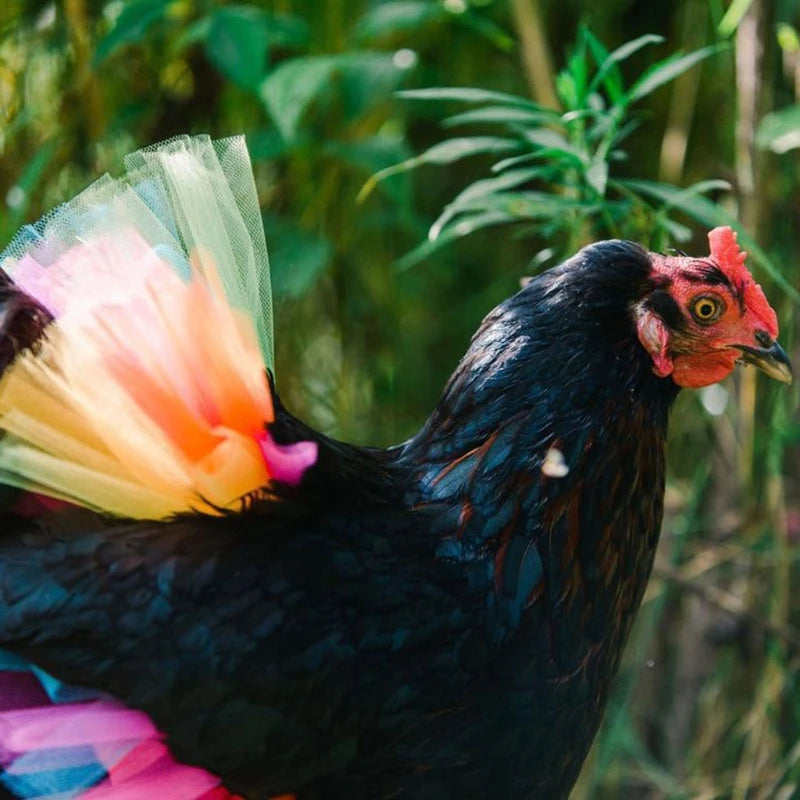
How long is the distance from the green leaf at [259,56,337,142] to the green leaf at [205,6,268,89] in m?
0.03

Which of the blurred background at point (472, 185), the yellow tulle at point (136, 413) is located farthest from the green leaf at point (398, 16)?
the yellow tulle at point (136, 413)

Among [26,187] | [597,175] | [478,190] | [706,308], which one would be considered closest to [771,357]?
[706,308]

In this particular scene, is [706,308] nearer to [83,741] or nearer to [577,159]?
[577,159]

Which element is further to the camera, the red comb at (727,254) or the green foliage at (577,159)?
the green foliage at (577,159)

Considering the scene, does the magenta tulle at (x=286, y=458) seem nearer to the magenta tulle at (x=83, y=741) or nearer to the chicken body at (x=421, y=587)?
the chicken body at (x=421, y=587)

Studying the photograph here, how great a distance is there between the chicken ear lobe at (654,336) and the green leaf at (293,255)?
0.56 meters

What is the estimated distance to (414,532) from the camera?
1.08 metres

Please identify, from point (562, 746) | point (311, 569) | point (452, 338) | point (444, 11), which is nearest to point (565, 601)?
point (562, 746)

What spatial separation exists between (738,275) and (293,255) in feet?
2.17

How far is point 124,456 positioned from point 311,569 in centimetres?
17

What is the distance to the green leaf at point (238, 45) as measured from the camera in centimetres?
150

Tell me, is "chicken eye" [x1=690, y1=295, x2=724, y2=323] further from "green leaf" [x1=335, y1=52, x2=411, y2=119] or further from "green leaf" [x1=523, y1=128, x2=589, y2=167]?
"green leaf" [x1=335, y1=52, x2=411, y2=119]

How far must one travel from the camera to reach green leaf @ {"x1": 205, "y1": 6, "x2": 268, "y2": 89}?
1502mm

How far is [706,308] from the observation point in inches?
44.4
